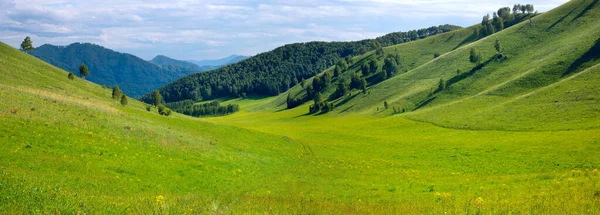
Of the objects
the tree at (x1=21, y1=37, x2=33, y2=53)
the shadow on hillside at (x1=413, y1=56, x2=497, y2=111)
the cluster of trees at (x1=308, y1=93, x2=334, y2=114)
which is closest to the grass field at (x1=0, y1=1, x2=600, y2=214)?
→ the shadow on hillside at (x1=413, y1=56, x2=497, y2=111)

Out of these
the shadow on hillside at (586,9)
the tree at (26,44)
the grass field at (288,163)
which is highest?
the shadow on hillside at (586,9)

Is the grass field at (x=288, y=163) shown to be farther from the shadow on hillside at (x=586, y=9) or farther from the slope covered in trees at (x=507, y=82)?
the shadow on hillside at (x=586, y=9)

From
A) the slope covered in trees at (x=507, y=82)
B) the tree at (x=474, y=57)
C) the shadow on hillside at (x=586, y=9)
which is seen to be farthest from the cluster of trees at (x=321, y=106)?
the shadow on hillside at (x=586, y=9)

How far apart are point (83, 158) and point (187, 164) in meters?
8.15

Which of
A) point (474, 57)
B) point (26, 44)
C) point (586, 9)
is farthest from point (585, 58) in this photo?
point (26, 44)

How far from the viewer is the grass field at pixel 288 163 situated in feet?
49.3

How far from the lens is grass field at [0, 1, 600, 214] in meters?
15.0

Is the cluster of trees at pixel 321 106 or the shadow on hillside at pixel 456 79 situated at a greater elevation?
the shadow on hillside at pixel 456 79

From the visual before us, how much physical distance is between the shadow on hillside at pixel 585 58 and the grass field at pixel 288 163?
17.2 m

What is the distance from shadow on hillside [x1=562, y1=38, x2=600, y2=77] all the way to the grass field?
17160 millimetres

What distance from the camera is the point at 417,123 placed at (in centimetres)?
8750

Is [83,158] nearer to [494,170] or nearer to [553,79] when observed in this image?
[494,170]

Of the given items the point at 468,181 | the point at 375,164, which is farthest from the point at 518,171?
the point at 375,164

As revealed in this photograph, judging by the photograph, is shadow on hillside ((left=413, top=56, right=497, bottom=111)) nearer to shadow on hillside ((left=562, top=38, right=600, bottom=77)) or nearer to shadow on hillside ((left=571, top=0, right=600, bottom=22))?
shadow on hillside ((left=562, top=38, right=600, bottom=77))
